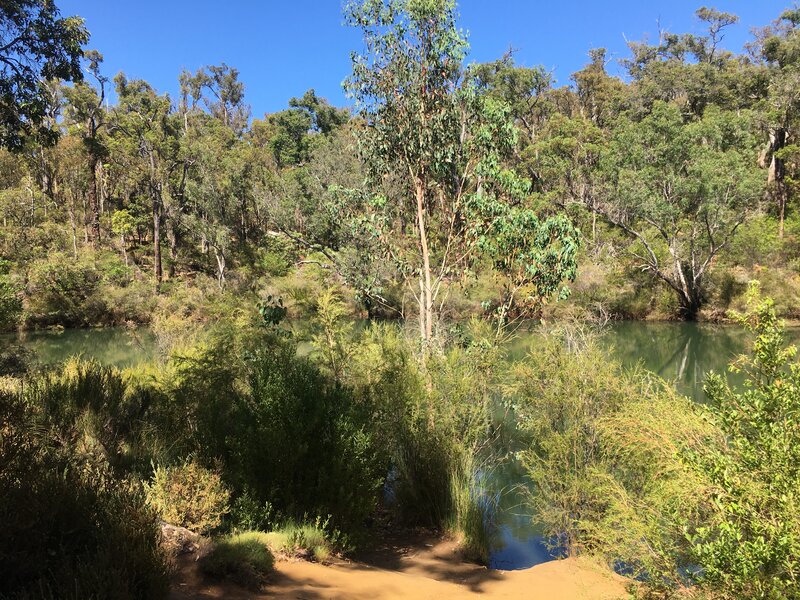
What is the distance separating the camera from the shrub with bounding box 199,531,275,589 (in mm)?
4051

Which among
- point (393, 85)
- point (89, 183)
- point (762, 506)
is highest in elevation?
point (89, 183)

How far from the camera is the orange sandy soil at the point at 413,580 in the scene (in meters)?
3.99

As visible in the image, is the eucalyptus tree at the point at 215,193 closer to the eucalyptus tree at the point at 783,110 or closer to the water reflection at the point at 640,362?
the water reflection at the point at 640,362

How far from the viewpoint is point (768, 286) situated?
28.2 meters

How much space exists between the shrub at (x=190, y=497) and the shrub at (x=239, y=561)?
400 millimetres

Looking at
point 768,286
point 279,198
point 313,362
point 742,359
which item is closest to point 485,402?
point 313,362

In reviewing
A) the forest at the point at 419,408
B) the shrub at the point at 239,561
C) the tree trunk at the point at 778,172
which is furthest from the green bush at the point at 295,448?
the tree trunk at the point at 778,172

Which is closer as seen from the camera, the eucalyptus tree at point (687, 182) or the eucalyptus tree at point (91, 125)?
the eucalyptus tree at point (687, 182)

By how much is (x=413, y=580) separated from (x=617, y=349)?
64.9 feet

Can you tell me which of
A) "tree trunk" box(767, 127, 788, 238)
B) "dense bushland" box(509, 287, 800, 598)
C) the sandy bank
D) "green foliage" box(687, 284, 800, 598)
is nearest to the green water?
the sandy bank

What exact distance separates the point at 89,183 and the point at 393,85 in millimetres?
39447

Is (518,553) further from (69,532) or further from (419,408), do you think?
(69,532)

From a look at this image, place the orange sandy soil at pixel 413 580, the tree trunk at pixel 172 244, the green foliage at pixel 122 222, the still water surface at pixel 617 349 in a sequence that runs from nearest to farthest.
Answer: the orange sandy soil at pixel 413 580 → the still water surface at pixel 617 349 → the green foliage at pixel 122 222 → the tree trunk at pixel 172 244

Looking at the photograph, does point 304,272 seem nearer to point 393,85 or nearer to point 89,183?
point 89,183
